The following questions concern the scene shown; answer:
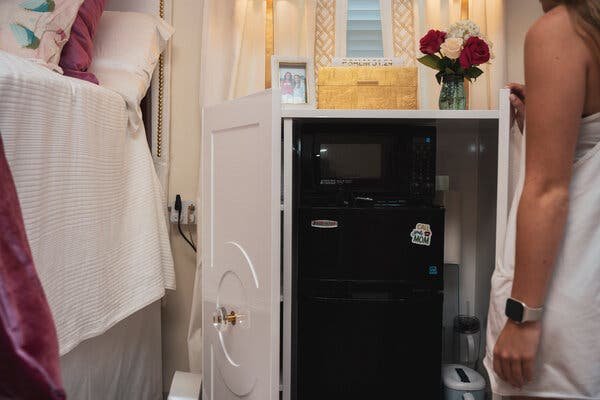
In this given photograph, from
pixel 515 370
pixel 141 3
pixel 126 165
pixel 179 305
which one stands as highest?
pixel 141 3

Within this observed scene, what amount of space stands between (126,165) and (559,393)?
4.64ft

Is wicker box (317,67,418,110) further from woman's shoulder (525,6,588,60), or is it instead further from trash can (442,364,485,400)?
trash can (442,364,485,400)

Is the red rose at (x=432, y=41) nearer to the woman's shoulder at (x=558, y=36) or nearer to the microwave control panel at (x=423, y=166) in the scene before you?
the microwave control panel at (x=423, y=166)

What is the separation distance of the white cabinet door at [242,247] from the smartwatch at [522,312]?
20.1 inches

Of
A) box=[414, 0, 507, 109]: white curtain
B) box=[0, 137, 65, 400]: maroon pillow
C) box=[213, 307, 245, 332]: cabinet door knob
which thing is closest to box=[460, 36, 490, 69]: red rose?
box=[414, 0, 507, 109]: white curtain

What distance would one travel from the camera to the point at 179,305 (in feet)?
7.05

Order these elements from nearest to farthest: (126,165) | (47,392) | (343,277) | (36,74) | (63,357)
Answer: (47,392) → (36,74) → (63,357) → (343,277) → (126,165)

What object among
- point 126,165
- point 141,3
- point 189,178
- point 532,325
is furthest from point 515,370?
point 141,3

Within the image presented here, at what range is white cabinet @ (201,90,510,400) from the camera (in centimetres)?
115

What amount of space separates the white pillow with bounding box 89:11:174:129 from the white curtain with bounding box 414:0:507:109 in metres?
1.03

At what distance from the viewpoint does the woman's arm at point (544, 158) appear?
31.9 inches

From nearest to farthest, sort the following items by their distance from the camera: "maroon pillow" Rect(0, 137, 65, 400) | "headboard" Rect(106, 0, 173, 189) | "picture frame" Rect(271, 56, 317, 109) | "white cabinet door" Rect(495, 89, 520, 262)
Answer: "maroon pillow" Rect(0, 137, 65, 400) → "white cabinet door" Rect(495, 89, 520, 262) → "picture frame" Rect(271, 56, 317, 109) → "headboard" Rect(106, 0, 173, 189)

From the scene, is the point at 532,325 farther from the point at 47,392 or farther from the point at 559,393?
the point at 47,392

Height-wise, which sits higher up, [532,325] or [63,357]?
[532,325]
